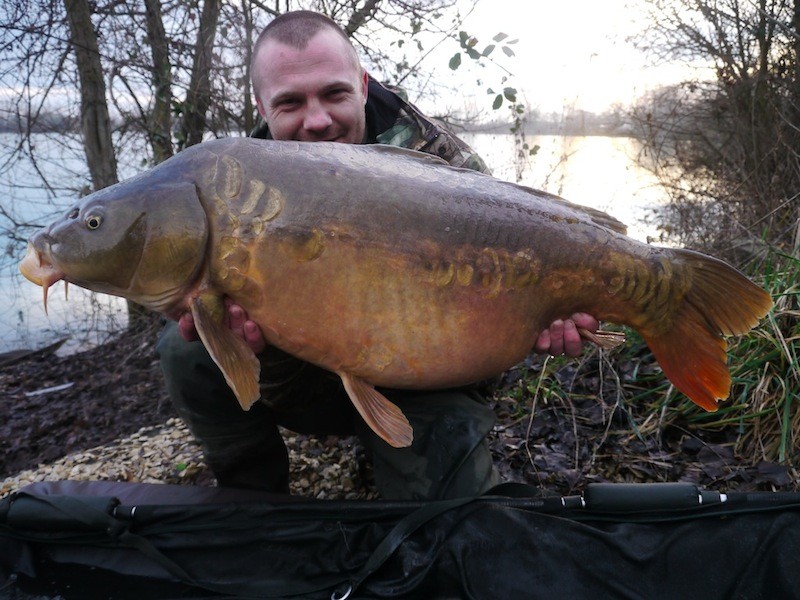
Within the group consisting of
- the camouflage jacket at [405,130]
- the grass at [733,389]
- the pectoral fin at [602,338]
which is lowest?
the grass at [733,389]

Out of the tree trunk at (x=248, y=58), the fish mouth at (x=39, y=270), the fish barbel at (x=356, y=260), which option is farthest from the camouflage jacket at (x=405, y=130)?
the tree trunk at (x=248, y=58)

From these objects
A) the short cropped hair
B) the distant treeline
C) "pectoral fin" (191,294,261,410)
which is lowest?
"pectoral fin" (191,294,261,410)

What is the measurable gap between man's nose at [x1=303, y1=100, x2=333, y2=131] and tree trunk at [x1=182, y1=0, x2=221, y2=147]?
8.25 ft

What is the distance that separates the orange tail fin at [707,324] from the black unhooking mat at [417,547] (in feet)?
0.79

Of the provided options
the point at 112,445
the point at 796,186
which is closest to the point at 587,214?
the point at 112,445

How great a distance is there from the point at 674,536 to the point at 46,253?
1.34m

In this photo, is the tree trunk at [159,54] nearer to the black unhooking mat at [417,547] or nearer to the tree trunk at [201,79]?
the tree trunk at [201,79]

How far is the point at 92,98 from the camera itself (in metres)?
4.15

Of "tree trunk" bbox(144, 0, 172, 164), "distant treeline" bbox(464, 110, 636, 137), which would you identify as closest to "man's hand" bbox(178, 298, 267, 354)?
"tree trunk" bbox(144, 0, 172, 164)

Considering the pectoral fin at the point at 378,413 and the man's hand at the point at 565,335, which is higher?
the man's hand at the point at 565,335

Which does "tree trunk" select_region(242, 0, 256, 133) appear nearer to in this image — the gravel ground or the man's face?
the gravel ground

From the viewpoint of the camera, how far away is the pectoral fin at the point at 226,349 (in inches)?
47.2

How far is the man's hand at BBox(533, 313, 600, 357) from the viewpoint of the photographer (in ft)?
4.62

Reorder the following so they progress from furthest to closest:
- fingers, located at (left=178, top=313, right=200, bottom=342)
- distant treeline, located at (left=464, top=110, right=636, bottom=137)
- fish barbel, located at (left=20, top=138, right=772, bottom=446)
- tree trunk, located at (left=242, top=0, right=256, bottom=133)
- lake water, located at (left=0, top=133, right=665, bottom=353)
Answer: distant treeline, located at (left=464, top=110, right=636, bottom=137) → lake water, located at (left=0, top=133, right=665, bottom=353) → tree trunk, located at (left=242, top=0, right=256, bottom=133) → fingers, located at (left=178, top=313, right=200, bottom=342) → fish barbel, located at (left=20, top=138, right=772, bottom=446)
